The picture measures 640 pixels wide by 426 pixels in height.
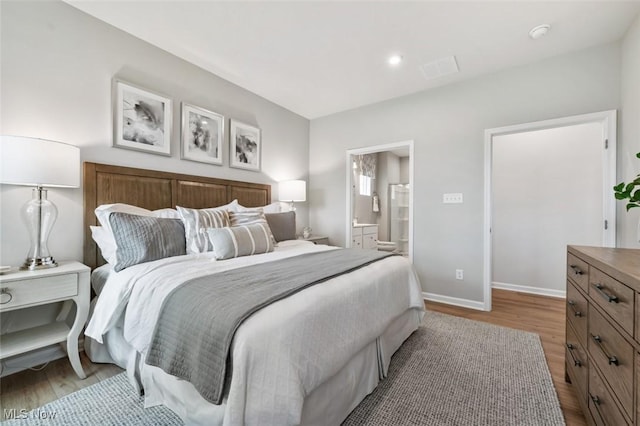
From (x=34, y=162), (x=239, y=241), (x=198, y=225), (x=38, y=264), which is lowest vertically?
(x=38, y=264)

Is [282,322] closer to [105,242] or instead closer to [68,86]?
[105,242]

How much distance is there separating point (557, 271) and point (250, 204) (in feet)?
13.5

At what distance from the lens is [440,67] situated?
2.83m

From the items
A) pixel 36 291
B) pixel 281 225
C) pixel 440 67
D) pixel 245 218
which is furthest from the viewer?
pixel 281 225

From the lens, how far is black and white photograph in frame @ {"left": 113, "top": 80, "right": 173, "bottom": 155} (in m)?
2.29

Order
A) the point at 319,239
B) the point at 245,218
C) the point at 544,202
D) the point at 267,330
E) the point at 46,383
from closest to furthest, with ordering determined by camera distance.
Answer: the point at 267,330 < the point at 46,383 < the point at 245,218 < the point at 544,202 < the point at 319,239

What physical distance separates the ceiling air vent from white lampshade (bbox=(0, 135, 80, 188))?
321 cm

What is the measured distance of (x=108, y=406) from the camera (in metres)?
1.47

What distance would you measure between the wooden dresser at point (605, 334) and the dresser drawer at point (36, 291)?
270 cm

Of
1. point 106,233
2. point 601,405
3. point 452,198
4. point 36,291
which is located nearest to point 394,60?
point 452,198

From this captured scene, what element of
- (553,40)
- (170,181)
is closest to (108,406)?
(170,181)

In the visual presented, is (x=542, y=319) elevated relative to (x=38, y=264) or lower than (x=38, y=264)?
lower

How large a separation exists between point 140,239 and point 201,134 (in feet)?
4.96

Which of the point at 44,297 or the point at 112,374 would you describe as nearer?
the point at 44,297
